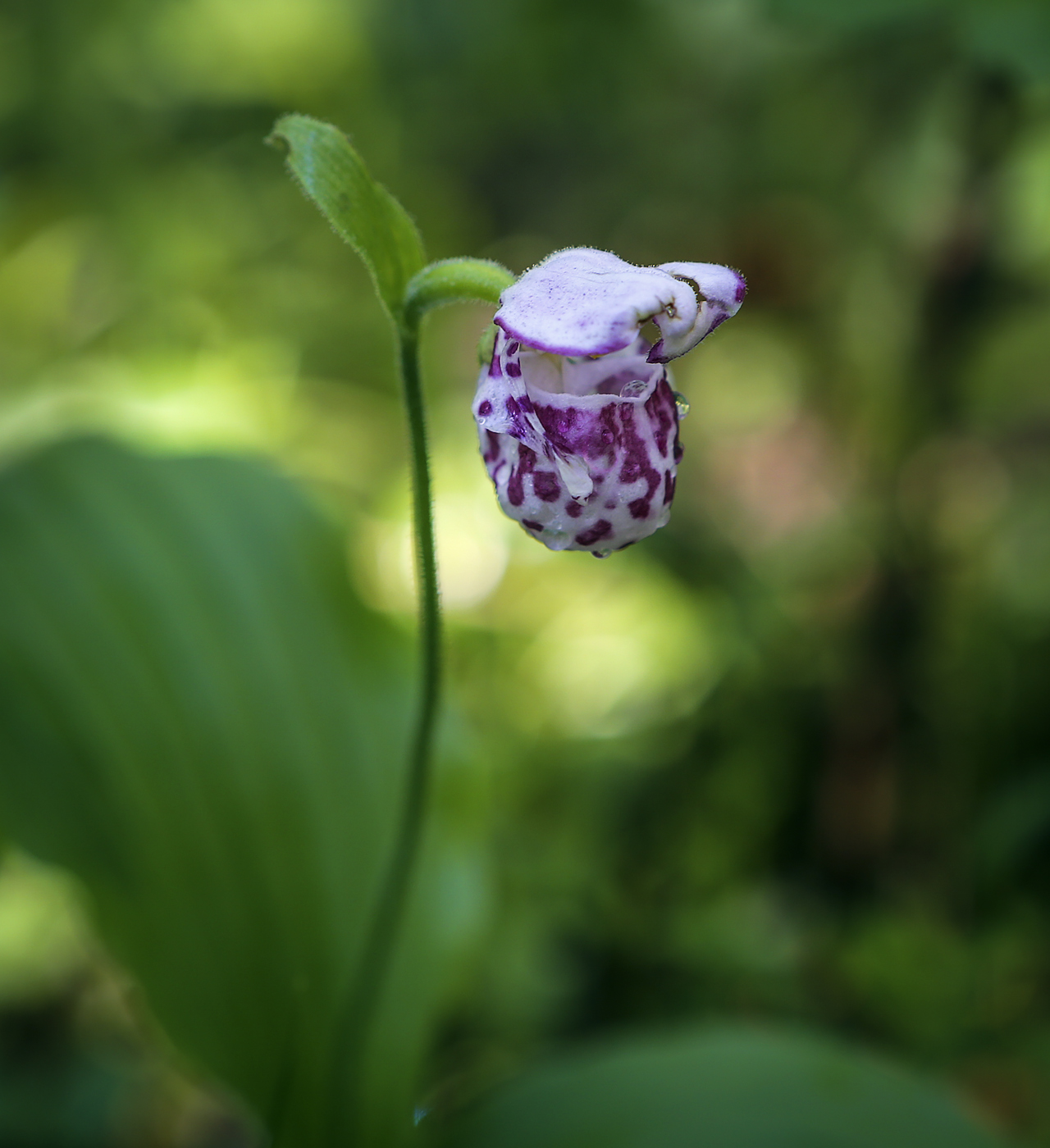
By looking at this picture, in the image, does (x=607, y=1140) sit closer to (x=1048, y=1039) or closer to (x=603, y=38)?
(x=1048, y=1039)

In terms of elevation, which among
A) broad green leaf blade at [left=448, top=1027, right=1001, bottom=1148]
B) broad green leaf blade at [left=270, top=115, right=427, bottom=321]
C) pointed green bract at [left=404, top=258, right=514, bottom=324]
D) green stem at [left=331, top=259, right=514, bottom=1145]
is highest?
broad green leaf blade at [left=270, top=115, right=427, bottom=321]

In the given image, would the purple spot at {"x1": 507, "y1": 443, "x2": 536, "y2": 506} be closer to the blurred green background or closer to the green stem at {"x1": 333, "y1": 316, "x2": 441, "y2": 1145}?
the green stem at {"x1": 333, "y1": 316, "x2": 441, "y2": 1145}

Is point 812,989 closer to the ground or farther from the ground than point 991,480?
closer to the ground

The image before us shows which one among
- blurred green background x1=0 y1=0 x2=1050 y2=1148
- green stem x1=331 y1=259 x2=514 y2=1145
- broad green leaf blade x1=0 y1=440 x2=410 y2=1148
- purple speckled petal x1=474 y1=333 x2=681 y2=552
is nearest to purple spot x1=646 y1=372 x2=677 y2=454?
purple speckled petal x1=474 y1=333 x2=681 y2=552

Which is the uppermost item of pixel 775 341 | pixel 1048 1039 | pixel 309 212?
pixel 309 212

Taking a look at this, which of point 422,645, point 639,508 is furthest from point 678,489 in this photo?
point 639,508

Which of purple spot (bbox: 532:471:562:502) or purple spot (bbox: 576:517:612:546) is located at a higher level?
purple spot (bbox: 532:471:562:502)

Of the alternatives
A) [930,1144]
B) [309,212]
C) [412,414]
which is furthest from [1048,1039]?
[309,212]
